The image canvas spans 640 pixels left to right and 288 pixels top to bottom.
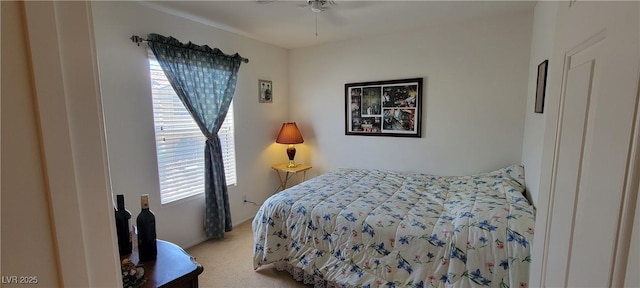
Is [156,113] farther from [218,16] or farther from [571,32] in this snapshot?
[571,32]

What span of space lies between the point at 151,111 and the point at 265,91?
1460 millimetres

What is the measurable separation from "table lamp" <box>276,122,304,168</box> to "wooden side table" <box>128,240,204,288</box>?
2.45 m

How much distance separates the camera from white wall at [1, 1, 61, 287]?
1.13 feet

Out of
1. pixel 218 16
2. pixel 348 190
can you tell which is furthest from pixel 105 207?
pixel 218 16

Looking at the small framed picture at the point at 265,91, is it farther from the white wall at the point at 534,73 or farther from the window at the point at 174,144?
the white wall at the point at 534,73

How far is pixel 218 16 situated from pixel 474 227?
2796 mm

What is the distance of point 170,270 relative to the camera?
1168mm

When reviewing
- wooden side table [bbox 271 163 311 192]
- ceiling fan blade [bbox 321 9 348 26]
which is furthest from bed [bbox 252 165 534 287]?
ceiling fan blade [bbox 321 9 348 26]

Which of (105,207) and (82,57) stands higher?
(82,57)

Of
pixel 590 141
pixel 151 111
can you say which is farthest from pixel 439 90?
pixel 151 111

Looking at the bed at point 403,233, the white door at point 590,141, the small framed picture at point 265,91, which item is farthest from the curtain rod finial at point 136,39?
the white door at point 590,141

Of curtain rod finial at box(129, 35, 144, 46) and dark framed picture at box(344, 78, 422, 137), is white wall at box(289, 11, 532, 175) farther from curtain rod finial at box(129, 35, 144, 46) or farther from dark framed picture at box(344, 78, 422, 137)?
curtain rod finial at box(129, 35, 144, 46)

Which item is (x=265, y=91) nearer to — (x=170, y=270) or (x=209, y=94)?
(x=209, y=94)

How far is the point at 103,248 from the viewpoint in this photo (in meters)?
0.48
